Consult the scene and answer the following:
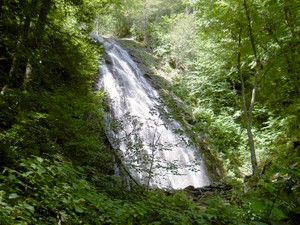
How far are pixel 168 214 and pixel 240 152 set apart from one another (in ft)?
31.4

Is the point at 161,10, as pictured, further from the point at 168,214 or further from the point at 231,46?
the point at 168,214

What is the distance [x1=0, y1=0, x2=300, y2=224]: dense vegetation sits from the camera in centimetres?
165

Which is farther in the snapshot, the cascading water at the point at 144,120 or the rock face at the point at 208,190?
the cascading water at the point at 144,120

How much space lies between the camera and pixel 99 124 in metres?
5.79

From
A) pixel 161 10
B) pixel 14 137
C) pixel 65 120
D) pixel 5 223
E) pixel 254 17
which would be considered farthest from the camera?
pixel 161 10

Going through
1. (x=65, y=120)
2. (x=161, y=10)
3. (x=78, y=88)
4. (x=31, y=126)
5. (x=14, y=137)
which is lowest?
(x=14, y=137)

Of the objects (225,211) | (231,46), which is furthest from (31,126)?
(231,46)

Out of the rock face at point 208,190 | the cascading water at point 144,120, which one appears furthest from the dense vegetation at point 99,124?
the cascading water at point 144,120

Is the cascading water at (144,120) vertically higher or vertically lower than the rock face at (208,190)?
higher

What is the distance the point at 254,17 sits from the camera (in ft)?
15.4

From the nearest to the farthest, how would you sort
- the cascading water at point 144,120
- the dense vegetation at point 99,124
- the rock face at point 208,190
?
the dense vegetation at point 99,124 → the rock face at point 208,190 → the cascading water at point 144,120

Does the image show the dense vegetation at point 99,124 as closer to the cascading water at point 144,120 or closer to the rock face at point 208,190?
the rock face at point 208,190

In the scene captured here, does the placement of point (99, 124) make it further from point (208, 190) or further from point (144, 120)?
point (144, 120)

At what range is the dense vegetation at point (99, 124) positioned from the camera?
1.65 meters
